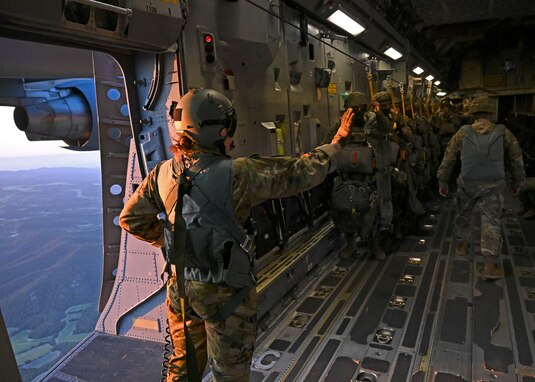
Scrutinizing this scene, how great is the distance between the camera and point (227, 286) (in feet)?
6.68

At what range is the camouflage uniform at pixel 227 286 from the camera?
79.8 inches

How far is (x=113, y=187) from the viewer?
396 cm

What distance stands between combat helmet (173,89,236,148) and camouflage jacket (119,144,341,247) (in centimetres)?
19

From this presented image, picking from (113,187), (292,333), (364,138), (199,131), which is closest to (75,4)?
(199,131)

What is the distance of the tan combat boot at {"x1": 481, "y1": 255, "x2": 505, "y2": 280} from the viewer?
172 inches

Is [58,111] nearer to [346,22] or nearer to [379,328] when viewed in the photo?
[379,328]

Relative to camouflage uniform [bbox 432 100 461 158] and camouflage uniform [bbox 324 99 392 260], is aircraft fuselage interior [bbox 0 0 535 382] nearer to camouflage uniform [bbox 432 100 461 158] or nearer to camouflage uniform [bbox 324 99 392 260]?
camouflage uniform [bbox 324 99 392 260]

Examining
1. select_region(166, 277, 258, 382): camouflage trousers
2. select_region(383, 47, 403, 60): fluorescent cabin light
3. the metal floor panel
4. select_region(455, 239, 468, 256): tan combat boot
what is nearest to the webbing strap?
select_region(166, 277, 258, 382): camouflage trousers

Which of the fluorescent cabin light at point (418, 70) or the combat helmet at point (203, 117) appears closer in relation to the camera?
the combat helmet at point (203, 117)

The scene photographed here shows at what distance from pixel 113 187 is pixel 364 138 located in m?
2.85

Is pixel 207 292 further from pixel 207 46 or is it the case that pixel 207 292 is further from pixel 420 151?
pixel 420 151

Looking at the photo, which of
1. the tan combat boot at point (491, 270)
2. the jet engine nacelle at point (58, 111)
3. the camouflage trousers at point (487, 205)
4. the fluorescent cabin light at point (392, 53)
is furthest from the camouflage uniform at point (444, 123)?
the jet engine nacelle at point (58, 111)

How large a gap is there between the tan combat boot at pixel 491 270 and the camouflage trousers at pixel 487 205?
74 mm

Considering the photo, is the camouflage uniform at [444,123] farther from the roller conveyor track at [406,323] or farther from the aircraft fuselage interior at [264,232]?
the roller conveyor track at [406,323]
